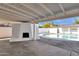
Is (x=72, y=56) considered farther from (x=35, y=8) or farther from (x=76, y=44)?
(x=35, y=8)

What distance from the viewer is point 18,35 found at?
3379 millimetres

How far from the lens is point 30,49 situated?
3.29 metres

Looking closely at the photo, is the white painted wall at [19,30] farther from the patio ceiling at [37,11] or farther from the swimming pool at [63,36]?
the swimming pool at [63,36]

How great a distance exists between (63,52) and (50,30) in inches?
27.9

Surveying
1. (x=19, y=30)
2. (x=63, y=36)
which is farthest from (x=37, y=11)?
(x=63, y=36)

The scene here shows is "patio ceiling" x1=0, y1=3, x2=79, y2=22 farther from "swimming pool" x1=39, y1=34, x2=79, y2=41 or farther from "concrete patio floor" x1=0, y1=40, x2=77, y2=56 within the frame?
"concrete patio floor" x1=0, y1=40, x2=77, y2=56

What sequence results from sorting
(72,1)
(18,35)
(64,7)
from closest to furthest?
(72,1) < (64,7) < (18,35)

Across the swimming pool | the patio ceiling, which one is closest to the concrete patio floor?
the swimming pool

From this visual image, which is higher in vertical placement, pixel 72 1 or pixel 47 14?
pixel 72 1

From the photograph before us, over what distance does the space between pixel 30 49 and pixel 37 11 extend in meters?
1.08

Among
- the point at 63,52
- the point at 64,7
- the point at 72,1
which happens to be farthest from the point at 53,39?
the point at 72,1

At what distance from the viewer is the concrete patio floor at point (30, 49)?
3.24m

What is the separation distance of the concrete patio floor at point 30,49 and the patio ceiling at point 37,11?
0.68 meters

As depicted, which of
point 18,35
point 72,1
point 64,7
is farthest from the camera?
point 18,35
